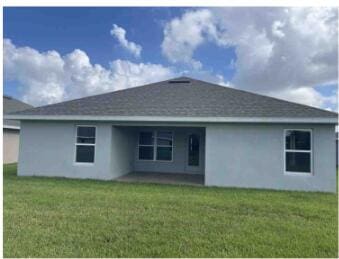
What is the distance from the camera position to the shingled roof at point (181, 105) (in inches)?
393

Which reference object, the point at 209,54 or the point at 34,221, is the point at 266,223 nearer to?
the point at 34,221

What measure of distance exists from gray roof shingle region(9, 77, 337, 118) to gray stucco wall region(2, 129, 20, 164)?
24.7 ft

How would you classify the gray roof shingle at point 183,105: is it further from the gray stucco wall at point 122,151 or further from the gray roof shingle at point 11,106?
the gray roof shingle at point 11,106

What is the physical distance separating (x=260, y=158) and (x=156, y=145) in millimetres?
5725

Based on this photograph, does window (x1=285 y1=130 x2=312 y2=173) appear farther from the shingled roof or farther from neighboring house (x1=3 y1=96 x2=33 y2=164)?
neighboring house (x1=3 y1=96 x2=33 y2=164)

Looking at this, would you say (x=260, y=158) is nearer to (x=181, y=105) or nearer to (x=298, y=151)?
(x=298, y=151)

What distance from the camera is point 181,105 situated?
11.3 meters

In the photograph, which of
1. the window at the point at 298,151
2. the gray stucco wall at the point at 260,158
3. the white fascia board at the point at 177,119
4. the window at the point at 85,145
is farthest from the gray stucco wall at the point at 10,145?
the window at the point at 298,151

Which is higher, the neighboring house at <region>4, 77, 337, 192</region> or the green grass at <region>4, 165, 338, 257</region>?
the neighboring house at <region>4, 77, 337, 192</region>

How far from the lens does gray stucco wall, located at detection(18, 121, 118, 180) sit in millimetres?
11039

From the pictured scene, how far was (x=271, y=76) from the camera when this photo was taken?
1316 centimetres

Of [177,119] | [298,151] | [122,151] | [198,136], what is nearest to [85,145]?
[122,151]

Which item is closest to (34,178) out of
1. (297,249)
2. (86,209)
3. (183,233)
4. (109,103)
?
(109,103)

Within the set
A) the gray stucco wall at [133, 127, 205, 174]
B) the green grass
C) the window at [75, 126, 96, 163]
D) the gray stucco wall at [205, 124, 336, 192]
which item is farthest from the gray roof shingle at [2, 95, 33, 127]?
the gray stucco wall at [205, 124, 336, 192]
